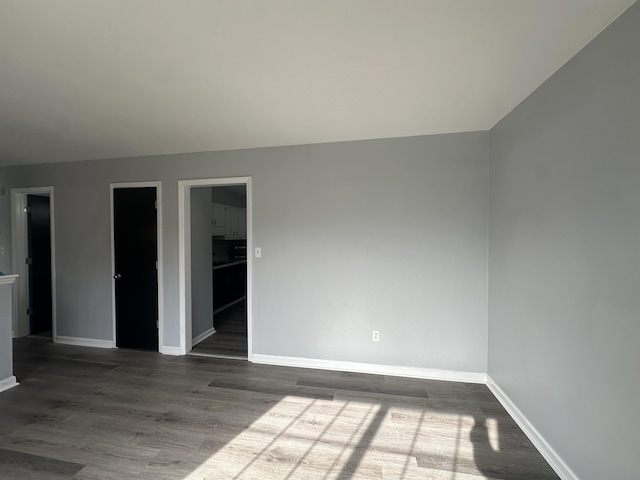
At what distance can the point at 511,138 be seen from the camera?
2.15 meters

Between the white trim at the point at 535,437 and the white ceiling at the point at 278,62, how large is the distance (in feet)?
8.07

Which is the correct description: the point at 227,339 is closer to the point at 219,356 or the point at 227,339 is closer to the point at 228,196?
the point at 219,356

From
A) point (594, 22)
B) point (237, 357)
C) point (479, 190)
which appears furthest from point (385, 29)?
point (237, 357)

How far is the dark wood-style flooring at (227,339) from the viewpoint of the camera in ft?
10.8

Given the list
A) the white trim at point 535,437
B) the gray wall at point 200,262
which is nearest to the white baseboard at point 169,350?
the gray wall at point 200,262

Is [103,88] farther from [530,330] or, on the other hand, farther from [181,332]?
[530,330]

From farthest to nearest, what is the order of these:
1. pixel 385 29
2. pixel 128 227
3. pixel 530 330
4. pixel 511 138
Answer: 1. pixel 128 227
2. pixel 511 138
3. pixel 530 330
4. pixel 385 29

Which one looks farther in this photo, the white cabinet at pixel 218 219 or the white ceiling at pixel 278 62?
the white cabinet at pixel 218 219

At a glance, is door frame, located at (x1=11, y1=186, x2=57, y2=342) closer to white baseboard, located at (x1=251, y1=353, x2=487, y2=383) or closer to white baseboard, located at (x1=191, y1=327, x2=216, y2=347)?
white baseboard, located at (x1=191, y1=327, x2=216, y2=347)

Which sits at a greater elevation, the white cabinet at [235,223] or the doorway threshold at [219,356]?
the white cabinet at [235,223]

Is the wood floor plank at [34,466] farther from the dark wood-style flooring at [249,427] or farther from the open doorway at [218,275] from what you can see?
the open doorway at [218,275]

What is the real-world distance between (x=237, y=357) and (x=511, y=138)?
3677 millimetres

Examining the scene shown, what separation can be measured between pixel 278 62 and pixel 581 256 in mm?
2110

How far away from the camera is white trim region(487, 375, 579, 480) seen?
Answer: 60.9 inches
